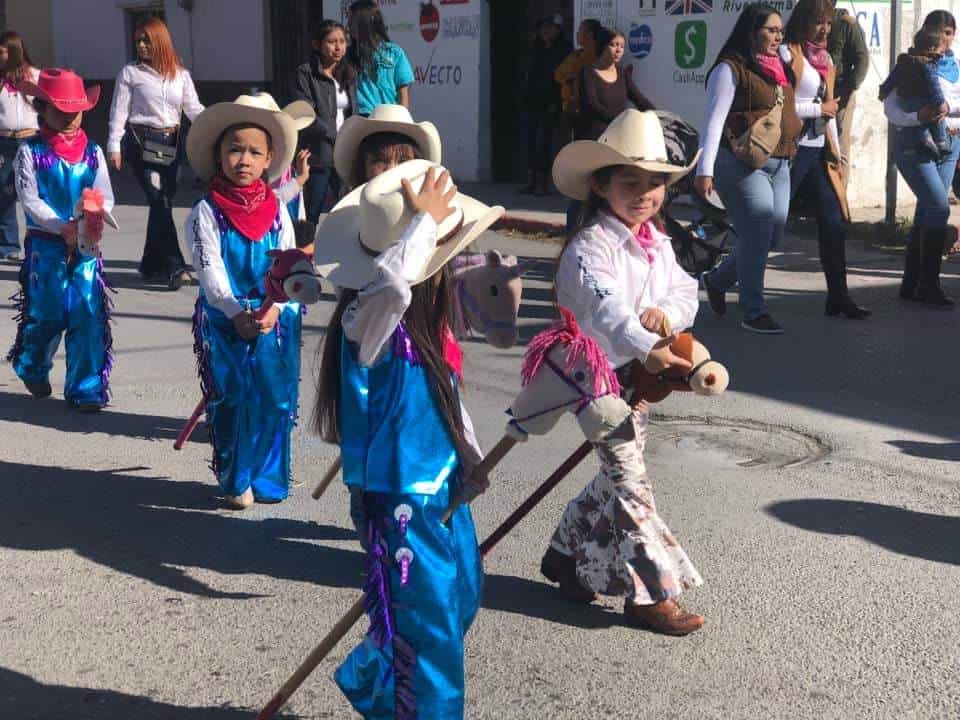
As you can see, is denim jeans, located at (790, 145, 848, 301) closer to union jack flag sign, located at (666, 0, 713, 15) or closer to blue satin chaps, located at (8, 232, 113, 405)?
blue satin chaps, located at (8, 232, 113, 405)

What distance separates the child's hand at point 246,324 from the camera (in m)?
5.50

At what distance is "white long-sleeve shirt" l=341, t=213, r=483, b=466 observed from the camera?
11.3ft

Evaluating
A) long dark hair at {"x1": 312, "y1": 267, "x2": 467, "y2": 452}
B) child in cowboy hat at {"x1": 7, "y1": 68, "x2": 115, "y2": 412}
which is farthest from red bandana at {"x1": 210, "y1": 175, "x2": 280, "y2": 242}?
long dark hair at {"x1": 312, "y1": 267, "x2": 467, "y2": 452}

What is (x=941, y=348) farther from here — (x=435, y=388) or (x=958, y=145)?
(x=435, y=388)

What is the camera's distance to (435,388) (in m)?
3.62

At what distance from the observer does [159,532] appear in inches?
219

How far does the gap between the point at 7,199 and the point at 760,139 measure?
254 inches

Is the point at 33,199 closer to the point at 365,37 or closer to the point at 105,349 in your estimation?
the point at 105,349

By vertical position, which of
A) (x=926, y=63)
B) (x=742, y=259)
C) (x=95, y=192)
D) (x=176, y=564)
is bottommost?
(x=176, y=564)

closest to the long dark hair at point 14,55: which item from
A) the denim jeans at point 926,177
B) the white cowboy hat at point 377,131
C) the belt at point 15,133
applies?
the belt at point 15,133

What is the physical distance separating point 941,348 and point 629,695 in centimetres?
499

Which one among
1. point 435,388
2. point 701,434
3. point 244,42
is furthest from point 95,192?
point 244,42

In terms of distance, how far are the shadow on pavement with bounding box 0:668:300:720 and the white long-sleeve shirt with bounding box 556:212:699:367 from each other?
1.36m

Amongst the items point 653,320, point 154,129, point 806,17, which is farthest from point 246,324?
point 154,129
